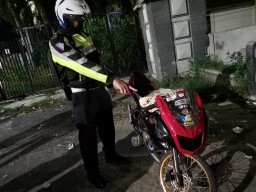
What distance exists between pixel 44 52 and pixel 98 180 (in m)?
6.47

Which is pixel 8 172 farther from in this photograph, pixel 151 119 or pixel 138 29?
pixel 138 29

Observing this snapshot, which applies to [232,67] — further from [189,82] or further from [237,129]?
[237,129]

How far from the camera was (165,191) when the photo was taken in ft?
9.04

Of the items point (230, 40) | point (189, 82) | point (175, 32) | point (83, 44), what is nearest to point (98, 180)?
point (83, 44)

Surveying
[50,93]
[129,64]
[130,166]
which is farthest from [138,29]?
[130,166]

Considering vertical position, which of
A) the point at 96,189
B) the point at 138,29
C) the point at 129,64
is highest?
the point at 138,29

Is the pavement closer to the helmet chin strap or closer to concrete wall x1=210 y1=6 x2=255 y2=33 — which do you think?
the helmet chin strap

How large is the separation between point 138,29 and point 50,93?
354 cm

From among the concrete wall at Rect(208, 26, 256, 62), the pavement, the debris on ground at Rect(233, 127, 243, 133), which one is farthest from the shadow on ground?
the concrete wall at Rect(208, 26, 256, 62)

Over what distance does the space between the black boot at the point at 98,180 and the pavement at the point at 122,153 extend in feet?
0.20

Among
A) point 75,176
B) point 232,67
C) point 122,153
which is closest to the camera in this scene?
point 75,176

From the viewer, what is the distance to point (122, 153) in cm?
402

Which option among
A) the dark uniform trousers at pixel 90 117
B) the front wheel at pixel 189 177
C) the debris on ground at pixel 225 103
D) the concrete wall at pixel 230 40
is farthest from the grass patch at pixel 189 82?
the front wheel at pixel 189 177

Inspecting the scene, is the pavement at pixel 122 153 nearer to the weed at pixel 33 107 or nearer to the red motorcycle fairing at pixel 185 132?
the red motorcycle fairing at pixel 185 132
